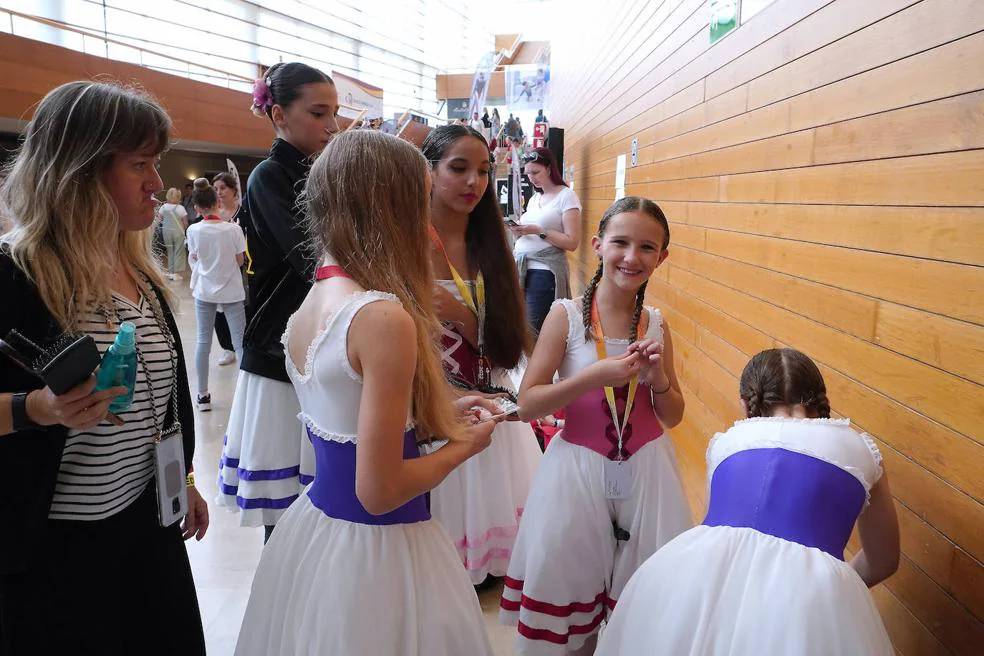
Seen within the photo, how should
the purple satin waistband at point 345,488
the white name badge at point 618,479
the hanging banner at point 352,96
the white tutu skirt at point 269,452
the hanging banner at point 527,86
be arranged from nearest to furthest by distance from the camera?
the purple satin waistband at point 345,488
the white name badge at point 618,479
the white tutu skirt at point 269,452
the hanging banner at point 352,96
the hanging banner at point 527,86

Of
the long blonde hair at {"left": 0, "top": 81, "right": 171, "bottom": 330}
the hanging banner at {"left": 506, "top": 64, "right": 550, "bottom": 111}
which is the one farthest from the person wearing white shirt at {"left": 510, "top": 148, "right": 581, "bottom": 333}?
the hanging banner at {"left": 506, "top": 64, "right": 550, "bottom": 111}

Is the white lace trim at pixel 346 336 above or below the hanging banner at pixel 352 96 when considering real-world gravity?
below

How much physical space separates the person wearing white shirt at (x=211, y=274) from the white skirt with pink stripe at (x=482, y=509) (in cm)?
314

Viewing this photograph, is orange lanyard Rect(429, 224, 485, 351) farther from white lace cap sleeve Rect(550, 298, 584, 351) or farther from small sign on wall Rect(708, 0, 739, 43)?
small sign on wall Rect(708, 0, 739, 43)

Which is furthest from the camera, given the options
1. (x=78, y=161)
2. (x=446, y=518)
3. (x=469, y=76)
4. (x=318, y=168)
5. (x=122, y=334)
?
(x=469, y=76)

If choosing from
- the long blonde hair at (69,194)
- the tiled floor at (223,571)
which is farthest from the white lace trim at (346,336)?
A: the tiled floor at (223,571)

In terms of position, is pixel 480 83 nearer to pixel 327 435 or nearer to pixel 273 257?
pixel 273 257

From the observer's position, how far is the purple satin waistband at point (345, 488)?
3.96 ft

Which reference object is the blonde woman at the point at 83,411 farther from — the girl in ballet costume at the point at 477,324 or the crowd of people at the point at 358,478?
the girl in ballet costume at the point at 477,324

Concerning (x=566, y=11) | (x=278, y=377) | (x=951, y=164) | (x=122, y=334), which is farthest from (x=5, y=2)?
(x=951, y=164)

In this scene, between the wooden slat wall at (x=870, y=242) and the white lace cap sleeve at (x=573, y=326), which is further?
the white lace cap sleeve at (x=573, y=326)

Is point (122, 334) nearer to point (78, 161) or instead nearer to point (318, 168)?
point (78, 161)

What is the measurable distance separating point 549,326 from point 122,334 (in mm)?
1130

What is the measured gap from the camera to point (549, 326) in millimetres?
1842
